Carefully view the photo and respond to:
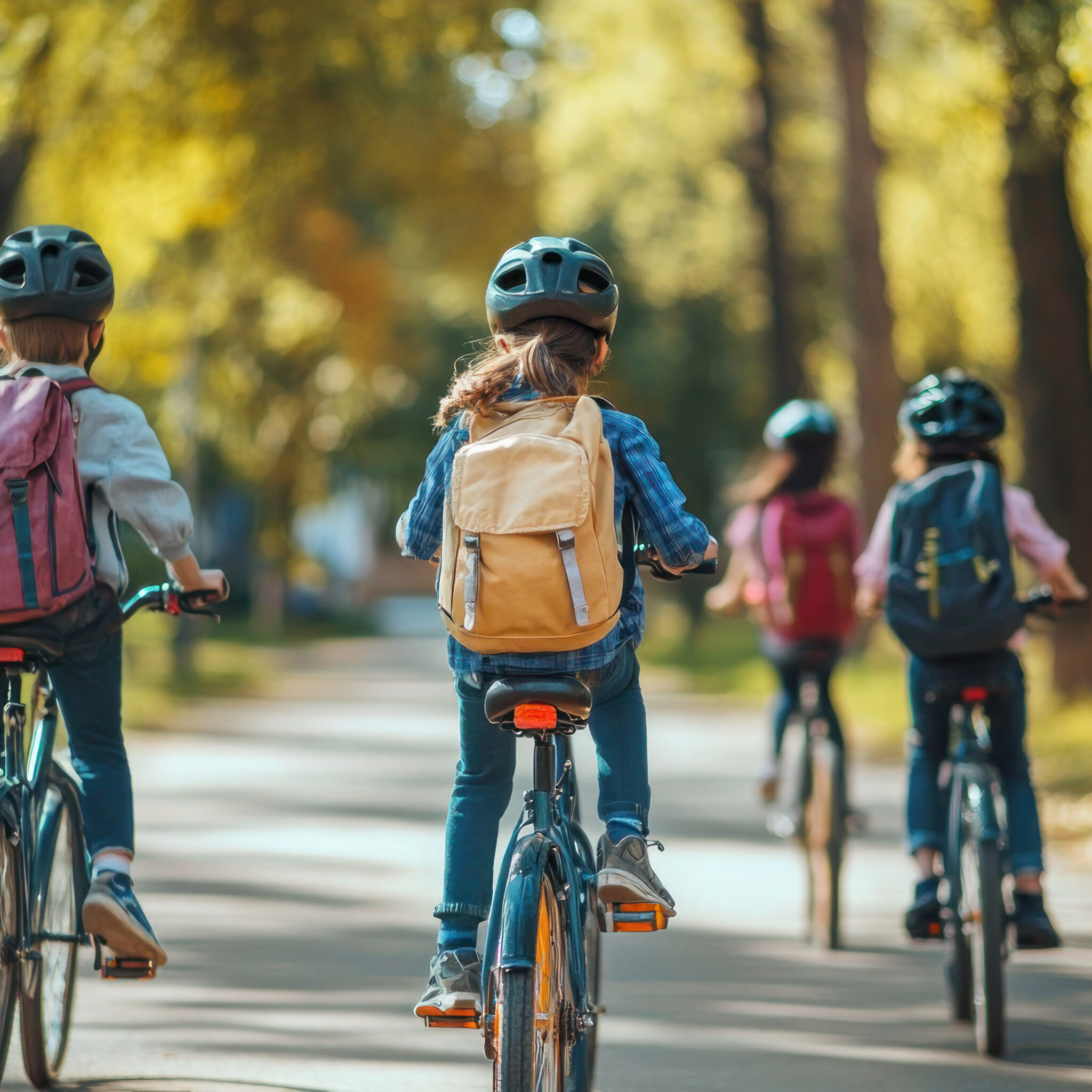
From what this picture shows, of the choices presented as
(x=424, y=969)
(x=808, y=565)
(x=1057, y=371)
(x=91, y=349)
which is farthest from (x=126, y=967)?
(x=1057, y=371)

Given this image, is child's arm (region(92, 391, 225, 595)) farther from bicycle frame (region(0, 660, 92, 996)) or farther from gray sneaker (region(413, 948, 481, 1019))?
gray sneaker (region(413, 948, 481, 1019))

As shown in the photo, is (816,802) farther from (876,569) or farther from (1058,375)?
(1058,375)

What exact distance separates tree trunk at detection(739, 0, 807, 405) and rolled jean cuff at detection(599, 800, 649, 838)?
852 inches

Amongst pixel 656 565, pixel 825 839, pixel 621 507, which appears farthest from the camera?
pixel 825 839

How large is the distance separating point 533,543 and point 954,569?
2.18 m

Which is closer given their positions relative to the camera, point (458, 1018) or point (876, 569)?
point (458, 1018)

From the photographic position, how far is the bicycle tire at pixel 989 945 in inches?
219

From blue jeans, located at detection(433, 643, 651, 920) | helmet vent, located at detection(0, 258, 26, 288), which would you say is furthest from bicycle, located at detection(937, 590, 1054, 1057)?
helmet vent, located at detection(0, 258, 26, 288)

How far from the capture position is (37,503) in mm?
4633

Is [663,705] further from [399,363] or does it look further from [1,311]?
[1,311]

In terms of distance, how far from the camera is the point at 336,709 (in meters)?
20.1

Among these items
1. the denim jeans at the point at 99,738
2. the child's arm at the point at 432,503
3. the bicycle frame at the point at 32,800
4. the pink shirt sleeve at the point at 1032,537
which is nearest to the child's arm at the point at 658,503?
the child's arm at the point at 432,503

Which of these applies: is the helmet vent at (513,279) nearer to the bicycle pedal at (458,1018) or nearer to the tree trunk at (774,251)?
the bicycle pedal at (458,1018)

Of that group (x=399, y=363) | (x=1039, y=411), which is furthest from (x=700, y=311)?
(x=1039, y=411)
